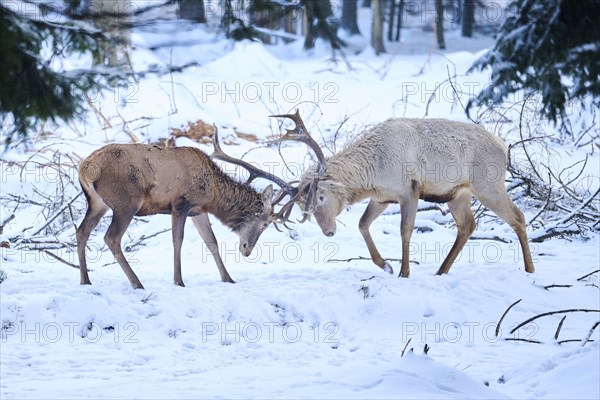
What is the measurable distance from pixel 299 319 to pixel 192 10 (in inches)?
166

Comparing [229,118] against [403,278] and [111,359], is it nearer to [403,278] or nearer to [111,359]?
[403,278]

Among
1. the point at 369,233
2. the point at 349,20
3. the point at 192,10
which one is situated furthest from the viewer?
the point at 349,20

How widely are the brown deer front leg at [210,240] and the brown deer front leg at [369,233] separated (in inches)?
67.2

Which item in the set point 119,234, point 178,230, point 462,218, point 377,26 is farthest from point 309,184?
A: point 377,26

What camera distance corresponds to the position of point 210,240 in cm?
983

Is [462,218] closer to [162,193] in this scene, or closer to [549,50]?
[162,193]

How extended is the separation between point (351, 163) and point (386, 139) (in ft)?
1.60

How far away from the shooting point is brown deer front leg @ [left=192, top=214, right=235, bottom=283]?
9539 millimetres

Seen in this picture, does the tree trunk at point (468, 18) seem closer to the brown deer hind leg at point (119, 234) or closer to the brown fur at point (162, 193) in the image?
the brown fur at point (162, 193)

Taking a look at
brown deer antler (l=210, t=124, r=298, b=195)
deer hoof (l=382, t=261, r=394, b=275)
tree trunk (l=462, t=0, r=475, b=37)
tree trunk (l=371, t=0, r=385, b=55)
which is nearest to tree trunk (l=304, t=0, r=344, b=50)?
brown deer antler (l=210, t=124, r=298, b=195)

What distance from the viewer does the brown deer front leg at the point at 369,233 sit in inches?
402

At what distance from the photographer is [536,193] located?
1198cm

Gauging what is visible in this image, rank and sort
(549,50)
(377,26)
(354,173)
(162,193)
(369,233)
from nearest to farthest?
(549,50) < (162,193) < (354,173) < (369,233) < (377,26)

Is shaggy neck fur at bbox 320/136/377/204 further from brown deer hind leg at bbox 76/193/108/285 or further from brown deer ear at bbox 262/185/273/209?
brown deer hind leg at bbox 76/193/108/285
